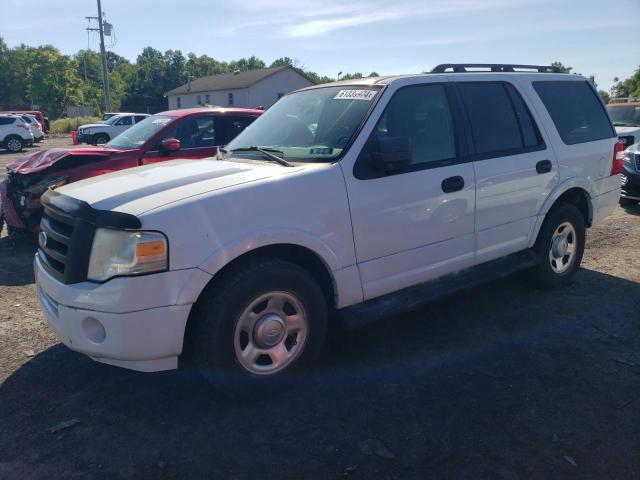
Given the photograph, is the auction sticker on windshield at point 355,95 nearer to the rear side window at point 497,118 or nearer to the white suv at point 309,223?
the white suv at point 309,223

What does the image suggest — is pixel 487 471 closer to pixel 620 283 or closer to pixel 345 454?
pixel 345 454

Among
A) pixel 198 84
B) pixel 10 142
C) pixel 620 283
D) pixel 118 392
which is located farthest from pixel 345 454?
pixel 198 84

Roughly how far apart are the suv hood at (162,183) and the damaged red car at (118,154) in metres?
2.94

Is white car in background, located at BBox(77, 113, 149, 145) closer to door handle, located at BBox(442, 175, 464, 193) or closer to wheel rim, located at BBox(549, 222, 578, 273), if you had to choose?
wheel rim, located at BBox(549, 222, 578, 273)

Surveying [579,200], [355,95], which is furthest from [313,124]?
[579,200]

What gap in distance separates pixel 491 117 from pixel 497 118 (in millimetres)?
77

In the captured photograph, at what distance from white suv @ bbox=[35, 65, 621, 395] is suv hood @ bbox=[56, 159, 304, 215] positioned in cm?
2

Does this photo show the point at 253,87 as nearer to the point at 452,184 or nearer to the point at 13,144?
the point at 13,144

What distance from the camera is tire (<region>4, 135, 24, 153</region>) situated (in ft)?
83.1

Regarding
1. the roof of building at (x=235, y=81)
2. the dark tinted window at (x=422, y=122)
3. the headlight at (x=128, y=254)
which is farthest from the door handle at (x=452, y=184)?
the roof of building at (x=235, y=81)

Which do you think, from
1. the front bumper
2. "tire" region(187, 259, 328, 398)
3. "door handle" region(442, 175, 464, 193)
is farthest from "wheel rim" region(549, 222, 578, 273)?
the front bumper

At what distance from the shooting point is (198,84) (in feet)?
192

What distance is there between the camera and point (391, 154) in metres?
3.46

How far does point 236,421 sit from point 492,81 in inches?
135
